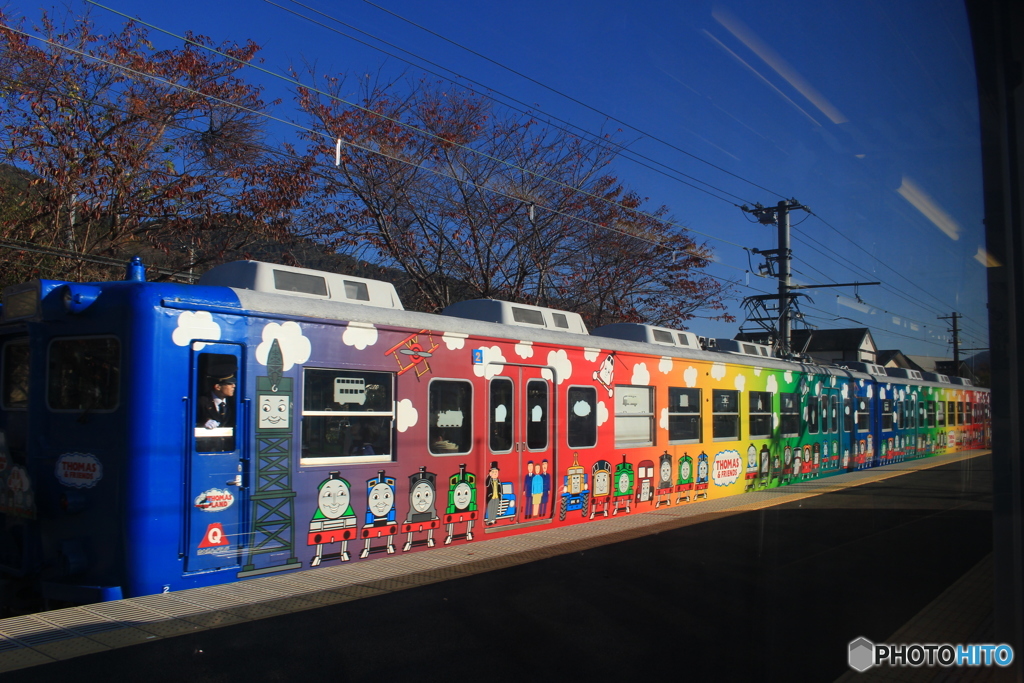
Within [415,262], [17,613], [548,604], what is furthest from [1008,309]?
[415,262]

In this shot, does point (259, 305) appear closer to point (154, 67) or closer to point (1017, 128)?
point (1017, 128)

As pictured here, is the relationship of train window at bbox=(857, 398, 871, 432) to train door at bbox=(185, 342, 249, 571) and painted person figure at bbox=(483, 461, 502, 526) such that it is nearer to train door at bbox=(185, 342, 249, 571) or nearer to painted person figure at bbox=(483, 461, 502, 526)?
painted person figure at bbox=(483, 461, 502, 526)

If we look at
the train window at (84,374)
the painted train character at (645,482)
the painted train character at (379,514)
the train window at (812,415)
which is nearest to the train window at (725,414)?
the painted train character at (645,482)

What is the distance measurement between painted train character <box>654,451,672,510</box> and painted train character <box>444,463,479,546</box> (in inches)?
162

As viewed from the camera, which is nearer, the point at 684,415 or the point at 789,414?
the point at 684,415

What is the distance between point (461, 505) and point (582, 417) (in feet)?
8.09

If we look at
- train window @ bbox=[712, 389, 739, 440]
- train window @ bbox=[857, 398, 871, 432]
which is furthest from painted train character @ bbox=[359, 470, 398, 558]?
train window @ bbox=[857, 398, 871, 432]

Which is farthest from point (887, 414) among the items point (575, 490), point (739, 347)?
point (575, 490)

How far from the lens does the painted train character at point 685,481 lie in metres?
12.2

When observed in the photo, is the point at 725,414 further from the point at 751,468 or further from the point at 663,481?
the point at 663,481

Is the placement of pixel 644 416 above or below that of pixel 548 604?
above

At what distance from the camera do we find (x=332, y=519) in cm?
707

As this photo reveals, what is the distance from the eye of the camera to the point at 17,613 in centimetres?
666

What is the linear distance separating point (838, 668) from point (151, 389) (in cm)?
531
